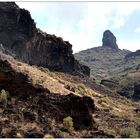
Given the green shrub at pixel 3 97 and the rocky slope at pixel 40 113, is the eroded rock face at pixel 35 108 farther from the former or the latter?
the green shrub at pixel 3 97

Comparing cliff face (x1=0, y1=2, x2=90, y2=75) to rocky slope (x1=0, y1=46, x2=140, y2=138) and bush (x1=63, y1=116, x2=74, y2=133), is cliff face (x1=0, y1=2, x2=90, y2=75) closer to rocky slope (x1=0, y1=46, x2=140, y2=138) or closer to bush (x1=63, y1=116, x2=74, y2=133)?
rocky slope (x1=0, y1=46, x2=140, y2=138)

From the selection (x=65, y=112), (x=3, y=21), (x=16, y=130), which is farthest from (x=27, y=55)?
(x=16, y=130)

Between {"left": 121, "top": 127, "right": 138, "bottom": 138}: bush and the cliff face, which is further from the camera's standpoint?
the cliff face

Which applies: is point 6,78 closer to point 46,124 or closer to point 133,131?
point 46,124

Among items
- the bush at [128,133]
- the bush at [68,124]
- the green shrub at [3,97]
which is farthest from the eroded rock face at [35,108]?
the bush at [128,133]

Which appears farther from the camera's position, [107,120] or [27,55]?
[27,55]

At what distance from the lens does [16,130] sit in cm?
3256

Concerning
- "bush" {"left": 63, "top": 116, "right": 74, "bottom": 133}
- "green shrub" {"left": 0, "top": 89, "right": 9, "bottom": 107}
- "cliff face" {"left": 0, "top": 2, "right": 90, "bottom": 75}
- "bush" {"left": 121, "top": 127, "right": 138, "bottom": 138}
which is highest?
"cliff face" {"left": 0, "top": 2, "right": 90, "bottom": 75}

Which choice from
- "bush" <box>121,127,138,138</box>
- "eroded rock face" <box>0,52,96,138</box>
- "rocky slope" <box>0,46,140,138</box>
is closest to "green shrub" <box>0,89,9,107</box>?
"rocky slope" <box>0,46,140,138</box>

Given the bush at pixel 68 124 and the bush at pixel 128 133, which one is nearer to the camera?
the bush at pixel 68 124

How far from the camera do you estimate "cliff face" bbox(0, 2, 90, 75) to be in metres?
93.1

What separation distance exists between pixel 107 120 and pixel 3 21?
51.6 metres

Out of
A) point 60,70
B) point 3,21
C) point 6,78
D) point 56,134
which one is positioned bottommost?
point 56,134

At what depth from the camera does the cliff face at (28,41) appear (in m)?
93.1
